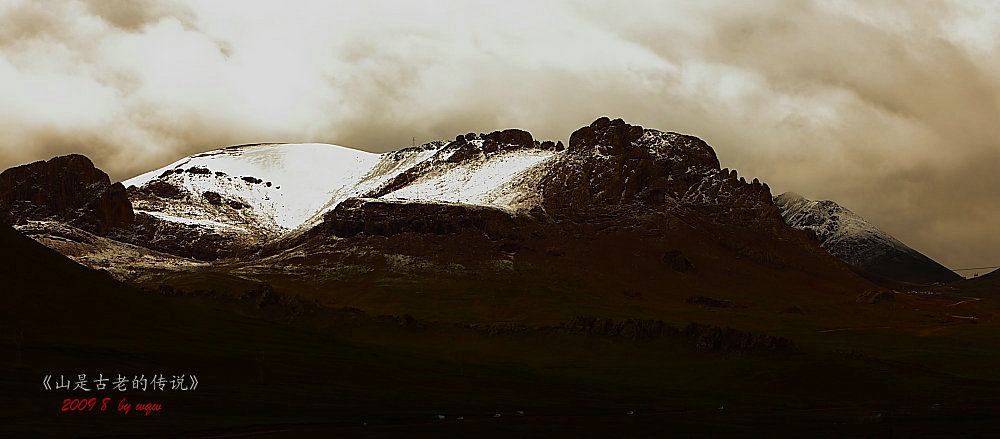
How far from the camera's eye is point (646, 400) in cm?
17575

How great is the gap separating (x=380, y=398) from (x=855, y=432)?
62.2m

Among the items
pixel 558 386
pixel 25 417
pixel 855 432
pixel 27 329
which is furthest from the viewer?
pixel 558 386

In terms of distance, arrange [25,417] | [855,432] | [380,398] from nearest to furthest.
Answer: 1. [25,417]
2. [855,432]
3. [380,398]

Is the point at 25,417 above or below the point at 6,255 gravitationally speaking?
below

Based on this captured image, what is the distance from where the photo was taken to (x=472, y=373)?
632 ft

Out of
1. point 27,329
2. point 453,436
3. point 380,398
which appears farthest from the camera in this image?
point 27,329

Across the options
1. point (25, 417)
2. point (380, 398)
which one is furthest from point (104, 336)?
point (25, 417)

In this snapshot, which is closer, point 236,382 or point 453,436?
point 453,436

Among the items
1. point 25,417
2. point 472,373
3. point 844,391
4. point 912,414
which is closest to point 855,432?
point 912,414

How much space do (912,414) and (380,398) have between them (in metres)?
74.9

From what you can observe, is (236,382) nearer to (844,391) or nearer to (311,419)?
(311,419)

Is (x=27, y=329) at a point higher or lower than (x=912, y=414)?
higher

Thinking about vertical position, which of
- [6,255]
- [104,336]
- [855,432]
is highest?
[6,255]

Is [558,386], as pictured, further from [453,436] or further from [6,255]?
[6,255]
